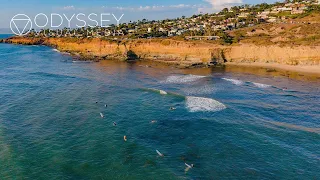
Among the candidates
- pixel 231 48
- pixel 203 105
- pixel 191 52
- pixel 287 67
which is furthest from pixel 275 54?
pixel 203 105

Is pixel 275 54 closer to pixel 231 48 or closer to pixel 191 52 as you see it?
pixel 231 48

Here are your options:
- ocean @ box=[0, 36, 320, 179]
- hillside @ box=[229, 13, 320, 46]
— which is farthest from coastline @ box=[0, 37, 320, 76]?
ocean @ box=[0, 36, 320, 179]

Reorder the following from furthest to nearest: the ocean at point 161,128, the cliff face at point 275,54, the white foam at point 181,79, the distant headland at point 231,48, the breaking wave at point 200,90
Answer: the distant headland at point 231,48
the cliff face at point 275,54
the white foam at point 181,79
the breaking wave at point 200,90
the ocean at point 161,128

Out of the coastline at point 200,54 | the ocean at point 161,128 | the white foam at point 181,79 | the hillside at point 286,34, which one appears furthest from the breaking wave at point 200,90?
the hillside at point 286,34

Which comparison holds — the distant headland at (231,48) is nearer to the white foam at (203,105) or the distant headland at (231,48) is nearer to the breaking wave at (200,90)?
the breaking wave at (200,90)

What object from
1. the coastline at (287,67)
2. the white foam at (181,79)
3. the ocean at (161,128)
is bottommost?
the ocean at (161,128)

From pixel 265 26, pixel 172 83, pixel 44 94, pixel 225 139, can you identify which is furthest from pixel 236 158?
pixel 265 26
